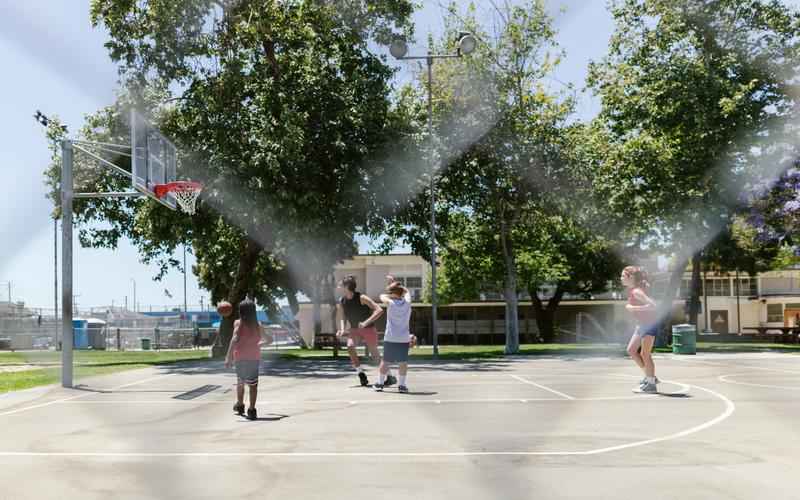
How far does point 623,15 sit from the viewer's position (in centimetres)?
3831

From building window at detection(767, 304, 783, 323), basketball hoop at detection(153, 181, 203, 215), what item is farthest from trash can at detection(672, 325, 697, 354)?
building window at detection(767, 304, 783, 323)

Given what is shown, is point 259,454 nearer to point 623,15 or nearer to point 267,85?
point 267,85

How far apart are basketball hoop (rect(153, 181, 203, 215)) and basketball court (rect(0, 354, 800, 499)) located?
19.6ft

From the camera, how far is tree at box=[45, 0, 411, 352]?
26312 millimetres

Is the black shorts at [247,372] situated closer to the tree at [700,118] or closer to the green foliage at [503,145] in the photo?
the green foliage at [503,145]

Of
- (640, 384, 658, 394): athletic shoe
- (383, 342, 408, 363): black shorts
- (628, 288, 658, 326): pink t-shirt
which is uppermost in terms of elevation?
(628, 288, 658, 326): pink t-shirt

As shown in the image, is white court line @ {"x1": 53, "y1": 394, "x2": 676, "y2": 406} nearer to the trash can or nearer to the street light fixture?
the trash can

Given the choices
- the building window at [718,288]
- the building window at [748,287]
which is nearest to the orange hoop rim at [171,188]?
the building window at [748,287]

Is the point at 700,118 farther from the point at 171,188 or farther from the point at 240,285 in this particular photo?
the point at 171,188

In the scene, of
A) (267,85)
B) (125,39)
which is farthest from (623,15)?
(125,39)

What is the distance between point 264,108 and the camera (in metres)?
27.2

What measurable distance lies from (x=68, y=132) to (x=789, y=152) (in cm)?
2786

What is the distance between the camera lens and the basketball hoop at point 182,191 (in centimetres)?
1980

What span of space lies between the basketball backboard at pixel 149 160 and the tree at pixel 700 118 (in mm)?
18526
